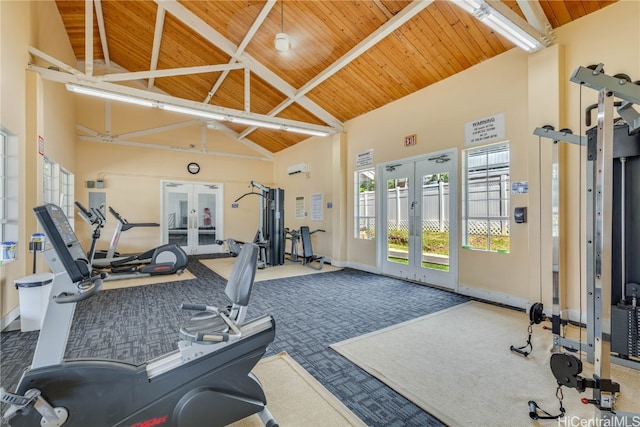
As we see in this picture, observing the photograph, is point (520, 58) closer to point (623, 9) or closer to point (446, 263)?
point (623, 9)

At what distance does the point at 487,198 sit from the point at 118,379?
14.2 ft

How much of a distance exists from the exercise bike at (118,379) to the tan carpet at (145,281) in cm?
391

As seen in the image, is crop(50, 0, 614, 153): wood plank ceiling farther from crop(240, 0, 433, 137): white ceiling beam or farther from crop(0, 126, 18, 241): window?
crop(0, 126, 18, 241): window

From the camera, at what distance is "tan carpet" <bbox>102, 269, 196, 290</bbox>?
4.85 m

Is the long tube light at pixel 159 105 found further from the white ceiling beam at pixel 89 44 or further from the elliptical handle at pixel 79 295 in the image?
the elliptical handle at pixel 79 295

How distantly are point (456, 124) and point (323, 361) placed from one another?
3.80m

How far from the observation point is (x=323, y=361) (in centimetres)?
234

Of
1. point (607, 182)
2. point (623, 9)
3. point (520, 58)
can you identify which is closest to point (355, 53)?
point (520, 58)

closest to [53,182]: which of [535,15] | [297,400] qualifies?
[297,400]

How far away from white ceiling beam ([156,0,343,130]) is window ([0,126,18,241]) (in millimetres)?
2878

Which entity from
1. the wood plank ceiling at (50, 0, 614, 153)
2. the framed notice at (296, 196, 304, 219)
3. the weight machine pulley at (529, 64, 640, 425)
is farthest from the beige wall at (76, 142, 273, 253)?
Answer: the weight machine pulley at (529, 64, 640, 425)

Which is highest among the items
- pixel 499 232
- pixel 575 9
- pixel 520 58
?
pixel 575 9

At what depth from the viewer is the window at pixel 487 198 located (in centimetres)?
381

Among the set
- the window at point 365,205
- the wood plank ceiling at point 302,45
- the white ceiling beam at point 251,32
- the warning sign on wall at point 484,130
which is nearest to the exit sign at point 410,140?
the wood plank ceiling at point 302,45
